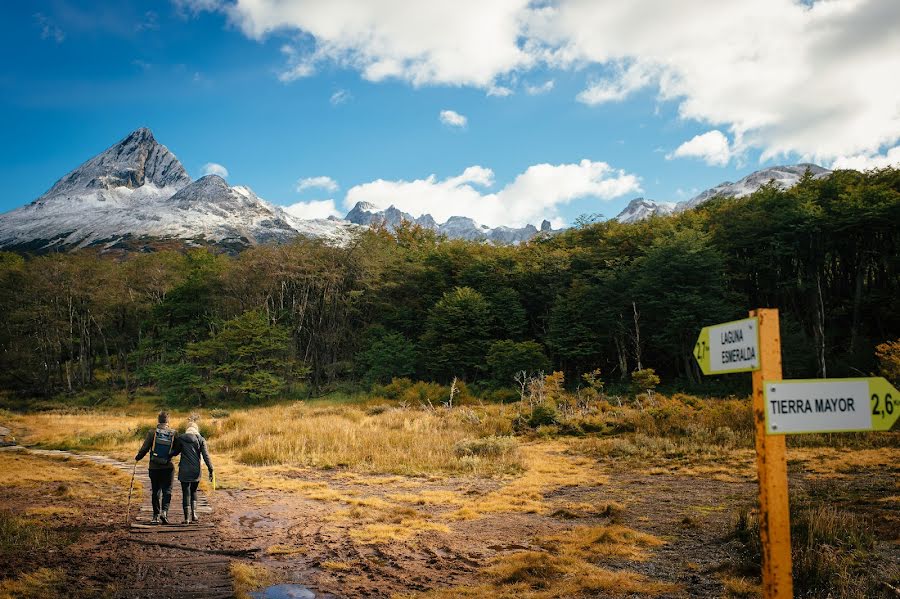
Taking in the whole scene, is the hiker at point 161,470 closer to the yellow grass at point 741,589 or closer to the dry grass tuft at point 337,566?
the dry grass tuft at point 337,566

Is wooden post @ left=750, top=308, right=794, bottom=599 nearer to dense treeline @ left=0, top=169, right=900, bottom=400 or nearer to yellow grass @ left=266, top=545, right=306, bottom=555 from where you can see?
yellow grass @ left=266, top=545, right=306, bottom=555

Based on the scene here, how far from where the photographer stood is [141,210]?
11306 cm

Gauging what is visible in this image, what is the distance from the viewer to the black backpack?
8203 mm

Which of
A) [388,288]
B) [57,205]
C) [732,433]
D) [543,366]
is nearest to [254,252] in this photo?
[388,288]

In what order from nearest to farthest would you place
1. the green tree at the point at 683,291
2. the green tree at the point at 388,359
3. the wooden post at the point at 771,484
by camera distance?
the wooden post at the point at 771,484
the green tree at the point at 683,291
the green tree at the point at 388,359

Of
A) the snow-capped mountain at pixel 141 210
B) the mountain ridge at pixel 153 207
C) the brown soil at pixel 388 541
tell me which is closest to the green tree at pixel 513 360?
the brown soil at pixel 388 541

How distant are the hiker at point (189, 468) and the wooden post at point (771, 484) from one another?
810 cm

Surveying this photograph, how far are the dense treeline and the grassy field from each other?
13.6 m

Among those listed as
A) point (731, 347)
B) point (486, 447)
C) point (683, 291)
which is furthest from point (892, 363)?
point (731, 347)

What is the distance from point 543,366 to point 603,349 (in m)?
5.56

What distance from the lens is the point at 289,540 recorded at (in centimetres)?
734

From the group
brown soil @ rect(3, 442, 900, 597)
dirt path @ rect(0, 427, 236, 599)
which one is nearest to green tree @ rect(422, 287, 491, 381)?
brown soil @ rect(3, 442, 900, 597)

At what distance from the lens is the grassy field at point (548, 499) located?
5637 millimetres

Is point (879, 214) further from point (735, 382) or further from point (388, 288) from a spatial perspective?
point (388, 288)
